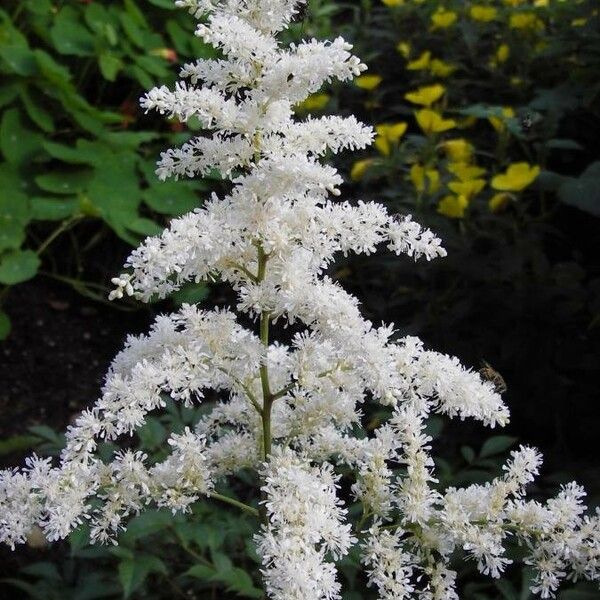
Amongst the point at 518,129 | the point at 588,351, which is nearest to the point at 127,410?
the point at 588,351

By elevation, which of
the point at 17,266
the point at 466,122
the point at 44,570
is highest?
the point at 466,122

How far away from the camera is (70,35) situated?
10.0 feet

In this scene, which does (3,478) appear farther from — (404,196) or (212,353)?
(404,196)

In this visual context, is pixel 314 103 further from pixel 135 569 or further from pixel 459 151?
pixel 135 569

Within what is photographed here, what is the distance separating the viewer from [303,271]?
3.41 feet

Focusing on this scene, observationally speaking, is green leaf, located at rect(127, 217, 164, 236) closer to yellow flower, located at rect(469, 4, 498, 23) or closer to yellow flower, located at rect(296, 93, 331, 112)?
yellow flower, located at rect(296, 93, 331, 112)

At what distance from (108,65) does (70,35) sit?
20 centimetres

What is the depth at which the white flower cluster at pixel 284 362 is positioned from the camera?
101 cm

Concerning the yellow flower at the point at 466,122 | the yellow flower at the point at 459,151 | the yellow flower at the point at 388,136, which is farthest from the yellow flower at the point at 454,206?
the yellow flower at the point at 466,122

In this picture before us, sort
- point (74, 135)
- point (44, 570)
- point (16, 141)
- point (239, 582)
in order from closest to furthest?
1. point (239, 582)
2. point (44, 570)
3. point (16, 141)
4. point (74, 135)

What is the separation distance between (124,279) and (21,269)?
5.96 feet

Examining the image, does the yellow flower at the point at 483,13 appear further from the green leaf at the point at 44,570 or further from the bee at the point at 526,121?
the green leaf at the point at 44,570

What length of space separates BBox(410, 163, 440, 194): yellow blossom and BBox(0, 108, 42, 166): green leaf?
121 centimetres

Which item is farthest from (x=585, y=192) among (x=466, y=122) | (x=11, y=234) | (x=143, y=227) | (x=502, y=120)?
(x=11, y=234)
